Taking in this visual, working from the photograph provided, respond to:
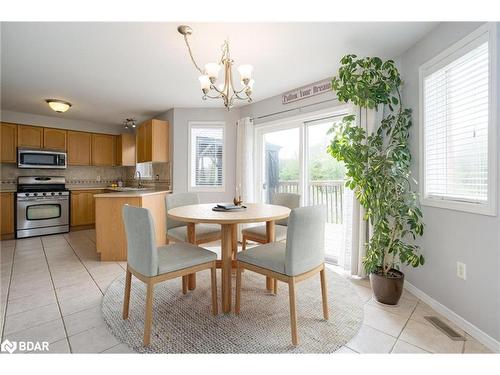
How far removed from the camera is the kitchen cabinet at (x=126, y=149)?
529cm

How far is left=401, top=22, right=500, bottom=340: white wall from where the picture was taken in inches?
59.6

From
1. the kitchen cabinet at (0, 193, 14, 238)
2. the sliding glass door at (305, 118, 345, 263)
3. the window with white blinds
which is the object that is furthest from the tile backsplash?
the sliding glass door at (305, 118, 345, 263)

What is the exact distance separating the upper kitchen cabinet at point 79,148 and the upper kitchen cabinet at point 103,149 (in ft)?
0.31

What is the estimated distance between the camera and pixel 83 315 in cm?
183

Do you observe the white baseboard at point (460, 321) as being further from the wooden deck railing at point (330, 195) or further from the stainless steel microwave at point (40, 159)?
the stainless steel microwave at point (40, 159)

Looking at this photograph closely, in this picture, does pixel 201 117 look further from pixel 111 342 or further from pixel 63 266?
pixel 111 342

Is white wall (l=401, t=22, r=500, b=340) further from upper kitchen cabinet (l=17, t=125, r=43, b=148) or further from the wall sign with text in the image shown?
upper kitchen cabinet (l=17, t=125, r=43, b=148)

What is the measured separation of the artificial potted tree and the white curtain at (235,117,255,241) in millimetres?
1741

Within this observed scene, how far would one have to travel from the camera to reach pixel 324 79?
2904 millimetres

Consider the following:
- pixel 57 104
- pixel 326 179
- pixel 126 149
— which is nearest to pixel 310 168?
pixel 326 179

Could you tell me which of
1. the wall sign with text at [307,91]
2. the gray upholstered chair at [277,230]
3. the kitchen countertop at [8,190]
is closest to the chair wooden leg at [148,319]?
the gray upholstered chair at [277,230]

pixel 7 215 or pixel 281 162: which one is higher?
pixel 281 162

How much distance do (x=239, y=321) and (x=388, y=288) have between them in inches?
51.3

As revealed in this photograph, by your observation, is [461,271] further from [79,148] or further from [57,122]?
[57,122]
